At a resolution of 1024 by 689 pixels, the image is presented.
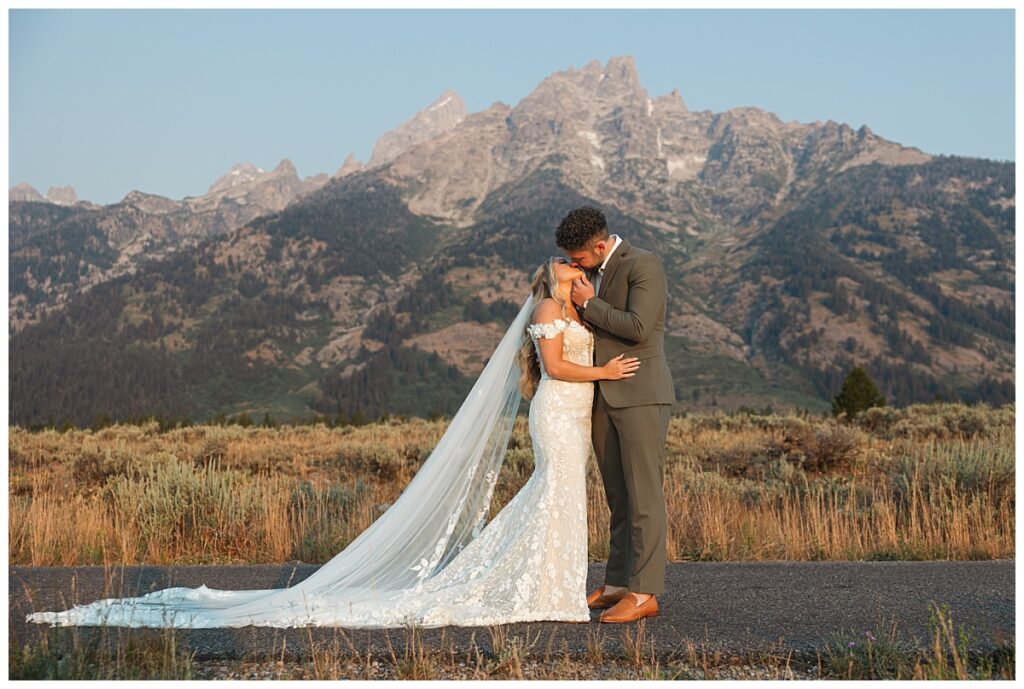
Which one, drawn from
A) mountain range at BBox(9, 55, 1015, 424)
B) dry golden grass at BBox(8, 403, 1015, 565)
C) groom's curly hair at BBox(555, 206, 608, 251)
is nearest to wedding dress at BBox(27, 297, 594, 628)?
groom's curly hair at BBox(555, 206, 608, 251)

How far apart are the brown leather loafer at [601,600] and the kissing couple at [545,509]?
0.04ft

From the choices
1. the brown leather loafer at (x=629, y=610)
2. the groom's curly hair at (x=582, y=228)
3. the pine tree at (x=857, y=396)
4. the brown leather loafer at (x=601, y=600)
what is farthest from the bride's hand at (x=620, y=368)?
the pine tree at (x=857, y=396)

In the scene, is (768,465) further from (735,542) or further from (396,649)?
(396,649)

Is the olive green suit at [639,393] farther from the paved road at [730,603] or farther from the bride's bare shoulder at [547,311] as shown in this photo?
the paved road at [730,603]

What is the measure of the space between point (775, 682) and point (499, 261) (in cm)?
17053

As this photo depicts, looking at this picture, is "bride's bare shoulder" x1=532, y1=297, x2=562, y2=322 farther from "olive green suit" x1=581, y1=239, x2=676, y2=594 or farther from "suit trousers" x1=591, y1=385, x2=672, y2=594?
"suit trousers" x1=591, y1=385, x2=672, y2=594

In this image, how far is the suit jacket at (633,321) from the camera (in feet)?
19.2

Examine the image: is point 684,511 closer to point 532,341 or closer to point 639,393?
point 532,341

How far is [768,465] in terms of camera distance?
1708 cm

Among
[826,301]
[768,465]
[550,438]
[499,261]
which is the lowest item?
[768,465]

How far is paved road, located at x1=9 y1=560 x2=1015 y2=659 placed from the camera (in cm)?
534

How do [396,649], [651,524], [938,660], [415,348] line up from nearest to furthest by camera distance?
[938,660], [396,649], [651,524], [415,348]

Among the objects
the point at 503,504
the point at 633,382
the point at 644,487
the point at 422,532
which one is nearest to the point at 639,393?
the point at 633,382

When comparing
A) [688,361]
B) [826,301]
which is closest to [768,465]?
[688,361]
